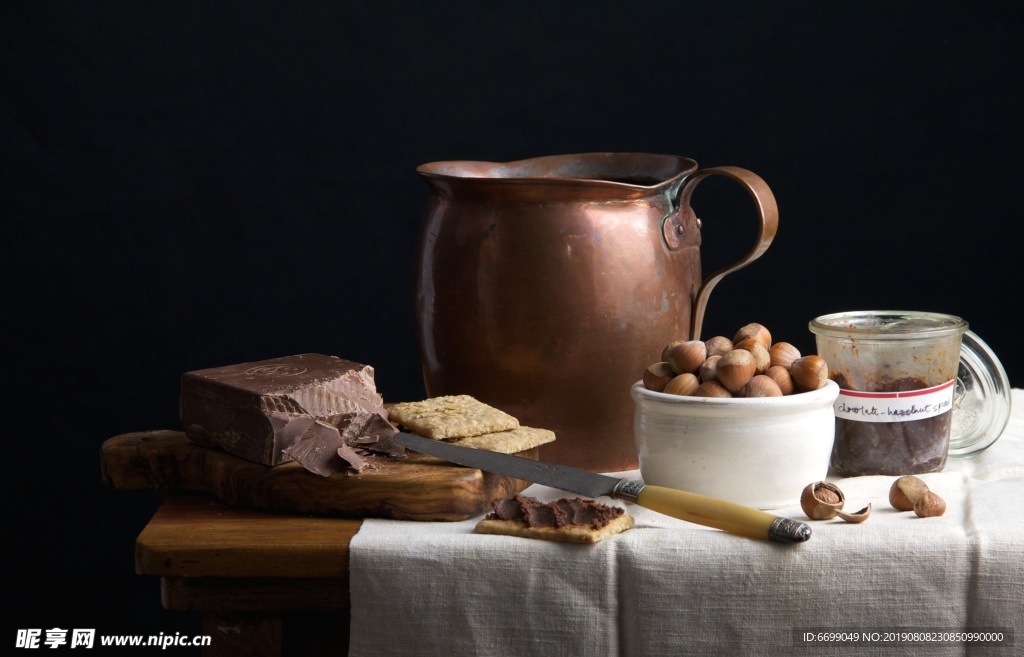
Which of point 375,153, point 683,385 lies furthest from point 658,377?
point 375,153

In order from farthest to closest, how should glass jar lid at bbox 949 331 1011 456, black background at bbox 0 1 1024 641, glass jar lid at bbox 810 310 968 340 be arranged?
black background at bbox 0 1 1024 641 < glass jar lid at bbox 949 331 1011 456 < glass jar lid at bbox 810 310 968 340

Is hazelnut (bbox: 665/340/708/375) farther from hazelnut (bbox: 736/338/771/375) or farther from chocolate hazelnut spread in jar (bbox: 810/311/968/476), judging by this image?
chocolate hazelnut spread in jar (bbox: 810/311/968/476)

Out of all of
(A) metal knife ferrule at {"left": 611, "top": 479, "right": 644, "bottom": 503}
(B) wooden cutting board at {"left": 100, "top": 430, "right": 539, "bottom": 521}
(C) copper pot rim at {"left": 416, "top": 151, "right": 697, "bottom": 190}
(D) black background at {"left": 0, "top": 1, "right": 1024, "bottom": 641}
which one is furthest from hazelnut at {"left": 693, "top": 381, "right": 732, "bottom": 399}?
(D) black background at {"left": 0, "top": 1, "right": 1024, "bottom": 641}

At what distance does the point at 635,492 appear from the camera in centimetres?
110

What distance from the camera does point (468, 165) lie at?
1472 mm

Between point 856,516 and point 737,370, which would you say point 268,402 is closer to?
point 737,370

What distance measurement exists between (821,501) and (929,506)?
0.34 ft

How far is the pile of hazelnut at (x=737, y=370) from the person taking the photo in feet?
3.68

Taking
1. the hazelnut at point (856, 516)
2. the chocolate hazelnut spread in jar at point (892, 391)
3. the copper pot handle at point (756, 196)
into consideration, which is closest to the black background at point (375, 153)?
the copper pot handle at point (756, 196)

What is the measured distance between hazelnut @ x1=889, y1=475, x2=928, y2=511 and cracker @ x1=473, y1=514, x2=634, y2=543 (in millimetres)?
258

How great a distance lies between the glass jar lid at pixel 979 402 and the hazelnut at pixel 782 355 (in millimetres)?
305

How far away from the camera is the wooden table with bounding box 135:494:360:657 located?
3.49 feet

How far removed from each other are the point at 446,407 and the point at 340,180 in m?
1.03

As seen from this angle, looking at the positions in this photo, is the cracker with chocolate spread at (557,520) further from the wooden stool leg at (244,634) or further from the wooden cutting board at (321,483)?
the wooden stool leg at (244,634)
